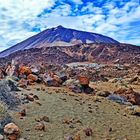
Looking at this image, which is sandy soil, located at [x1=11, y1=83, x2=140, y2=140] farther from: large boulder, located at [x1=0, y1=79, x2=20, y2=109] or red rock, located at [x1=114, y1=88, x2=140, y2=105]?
red rock, located at [x1=114, y1=88, x2=140, y2=105]

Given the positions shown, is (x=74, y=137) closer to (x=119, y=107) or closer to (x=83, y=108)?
(x=83, y=108)

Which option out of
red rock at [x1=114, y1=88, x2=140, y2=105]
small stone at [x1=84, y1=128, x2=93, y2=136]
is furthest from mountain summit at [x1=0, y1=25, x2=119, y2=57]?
small stone at [x1=84, y1=128, x2=93, y2=136]

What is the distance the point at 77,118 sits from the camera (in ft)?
40.0

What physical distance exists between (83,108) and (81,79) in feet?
16.7

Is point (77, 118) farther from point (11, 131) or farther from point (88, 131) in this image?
point (11, 131)

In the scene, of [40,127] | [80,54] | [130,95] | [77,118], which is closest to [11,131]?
[40,127]

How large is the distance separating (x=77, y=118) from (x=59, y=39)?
545ft

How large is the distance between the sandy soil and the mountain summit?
152451mm

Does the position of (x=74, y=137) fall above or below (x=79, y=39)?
below

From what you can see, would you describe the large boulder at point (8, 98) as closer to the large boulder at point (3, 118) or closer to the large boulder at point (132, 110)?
the large boulder at point (3, 118)

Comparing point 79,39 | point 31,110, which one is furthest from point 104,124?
point 79,39

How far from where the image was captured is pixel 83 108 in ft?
45.7

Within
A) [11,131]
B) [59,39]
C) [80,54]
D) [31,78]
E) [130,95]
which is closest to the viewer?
[11,131]

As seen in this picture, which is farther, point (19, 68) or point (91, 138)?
point (19, 68)
